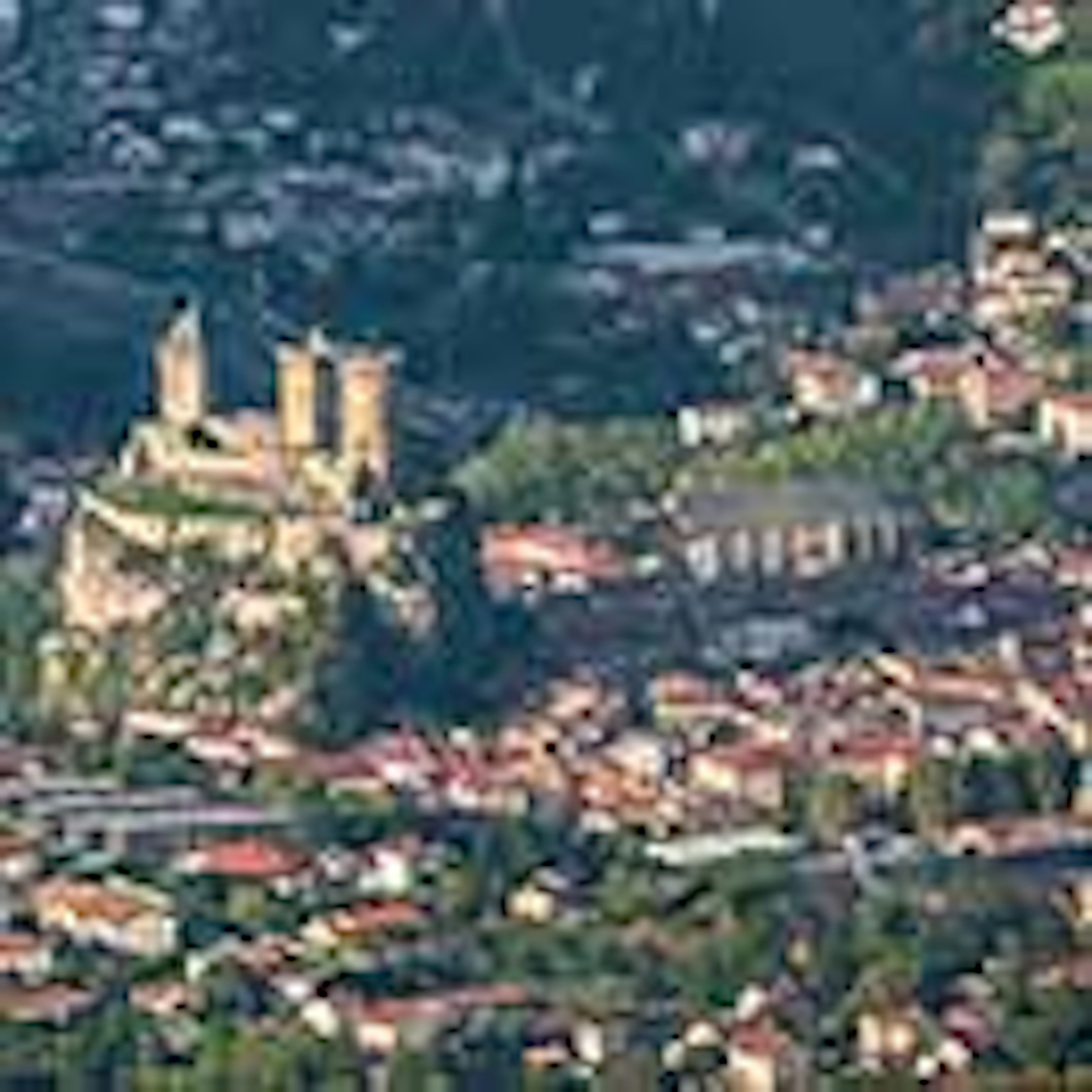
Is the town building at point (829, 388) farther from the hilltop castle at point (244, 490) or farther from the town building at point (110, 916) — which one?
the town building at point (110, 916)

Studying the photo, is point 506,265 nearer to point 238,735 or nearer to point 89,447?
point 89,447

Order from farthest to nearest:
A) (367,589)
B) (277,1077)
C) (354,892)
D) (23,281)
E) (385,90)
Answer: (385,90), (23,281), (367,589), (354,892), (277,1077)

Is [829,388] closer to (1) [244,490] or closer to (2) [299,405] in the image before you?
(2) [299,405]

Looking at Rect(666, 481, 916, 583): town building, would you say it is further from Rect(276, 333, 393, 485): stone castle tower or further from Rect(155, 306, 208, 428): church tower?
Rect(155, 306, 208, 428): church tower

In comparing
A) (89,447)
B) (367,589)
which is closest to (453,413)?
(89,447)

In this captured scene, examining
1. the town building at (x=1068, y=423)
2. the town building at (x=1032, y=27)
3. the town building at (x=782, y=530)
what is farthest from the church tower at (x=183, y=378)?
the town building at (x=1032, y=27)

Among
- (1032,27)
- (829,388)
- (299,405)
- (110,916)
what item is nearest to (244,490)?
(299,405)
